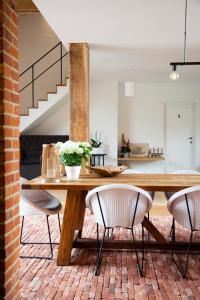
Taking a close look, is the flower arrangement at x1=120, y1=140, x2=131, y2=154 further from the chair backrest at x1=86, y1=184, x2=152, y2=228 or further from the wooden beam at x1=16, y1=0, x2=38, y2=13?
the chair backrest at x1=86, y1=184, x2=152, y2=228

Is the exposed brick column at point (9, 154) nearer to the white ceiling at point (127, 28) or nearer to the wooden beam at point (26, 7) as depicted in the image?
the white ceiling at point (127, 28)

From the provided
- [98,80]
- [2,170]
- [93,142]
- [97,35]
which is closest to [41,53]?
[98,80]

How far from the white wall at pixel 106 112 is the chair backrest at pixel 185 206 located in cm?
628

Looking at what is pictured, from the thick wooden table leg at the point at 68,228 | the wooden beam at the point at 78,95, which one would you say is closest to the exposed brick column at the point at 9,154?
the thick wooden table leg at the point at 68,228

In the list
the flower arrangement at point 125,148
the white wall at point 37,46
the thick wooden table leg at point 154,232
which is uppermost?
the white wall at point 37,46

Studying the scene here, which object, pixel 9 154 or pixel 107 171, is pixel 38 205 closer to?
pixel 107 171

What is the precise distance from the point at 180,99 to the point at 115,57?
384 centimetres

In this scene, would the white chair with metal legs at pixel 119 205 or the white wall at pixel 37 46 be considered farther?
the white wall at pixel 37 46

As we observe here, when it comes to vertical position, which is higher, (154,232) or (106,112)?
(106,112)

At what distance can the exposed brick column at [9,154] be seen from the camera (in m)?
2.11

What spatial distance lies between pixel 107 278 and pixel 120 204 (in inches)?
26.4

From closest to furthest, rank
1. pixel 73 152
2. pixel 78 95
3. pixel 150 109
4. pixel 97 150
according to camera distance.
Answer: pixel 73 152 → pixel 78 95 → pixel 97 150 → pixel 150 109

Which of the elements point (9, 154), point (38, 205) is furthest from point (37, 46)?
point (9, 154)

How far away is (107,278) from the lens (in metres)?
3.09
